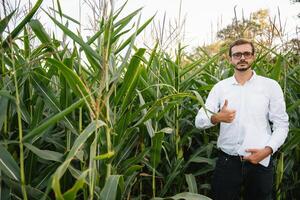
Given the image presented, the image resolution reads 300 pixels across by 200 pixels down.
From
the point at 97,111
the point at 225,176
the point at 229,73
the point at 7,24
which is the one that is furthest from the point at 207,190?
the point at 7,24

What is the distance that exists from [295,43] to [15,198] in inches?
90.7

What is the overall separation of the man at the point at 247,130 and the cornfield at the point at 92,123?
0.16 metres

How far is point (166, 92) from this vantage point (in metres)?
2.42

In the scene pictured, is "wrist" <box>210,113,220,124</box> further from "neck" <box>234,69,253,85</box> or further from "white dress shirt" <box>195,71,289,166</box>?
"neck" <box>234,69,253,85</box>

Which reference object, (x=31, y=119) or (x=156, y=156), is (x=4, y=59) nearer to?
(x=31, y=119)

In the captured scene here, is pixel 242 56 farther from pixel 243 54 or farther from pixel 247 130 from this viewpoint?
pixel 247 130

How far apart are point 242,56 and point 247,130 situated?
1.45ft

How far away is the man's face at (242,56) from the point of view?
2.13 metres

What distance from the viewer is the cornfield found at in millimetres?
1312

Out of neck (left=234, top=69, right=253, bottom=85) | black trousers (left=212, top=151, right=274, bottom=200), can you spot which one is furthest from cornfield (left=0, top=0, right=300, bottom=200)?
neck (left=234, top=69, right=253, bottom=85)

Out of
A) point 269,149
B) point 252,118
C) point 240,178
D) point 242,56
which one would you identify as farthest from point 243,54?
point 240,178

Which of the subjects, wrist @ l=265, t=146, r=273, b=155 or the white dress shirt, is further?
the white dress shirt

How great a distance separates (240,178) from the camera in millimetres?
2105

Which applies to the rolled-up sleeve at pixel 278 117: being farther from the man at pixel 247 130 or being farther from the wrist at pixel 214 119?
the wrist at pixel 214 119
